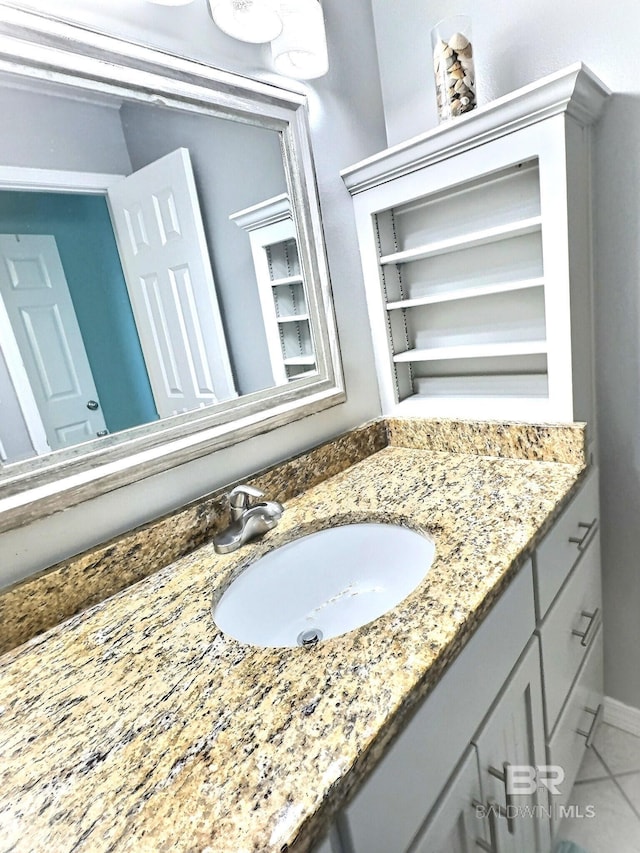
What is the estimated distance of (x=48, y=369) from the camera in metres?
0.78

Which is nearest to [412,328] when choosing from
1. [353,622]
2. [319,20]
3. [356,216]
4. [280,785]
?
[356,216]

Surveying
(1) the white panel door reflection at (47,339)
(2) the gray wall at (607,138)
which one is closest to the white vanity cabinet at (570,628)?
(2) the gray wall at (607,138)

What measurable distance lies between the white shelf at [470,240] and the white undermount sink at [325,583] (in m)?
0.74

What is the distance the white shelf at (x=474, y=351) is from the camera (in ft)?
3.83

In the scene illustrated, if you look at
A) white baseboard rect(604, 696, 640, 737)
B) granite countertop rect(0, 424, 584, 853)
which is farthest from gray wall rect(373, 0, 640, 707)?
granite countertop rect(0, 424, 584, 853)

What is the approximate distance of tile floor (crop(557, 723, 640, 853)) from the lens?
117 cm

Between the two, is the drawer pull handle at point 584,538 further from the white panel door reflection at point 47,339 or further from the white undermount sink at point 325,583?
the white panel door reflection at point 47,339

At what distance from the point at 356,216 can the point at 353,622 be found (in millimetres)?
1088

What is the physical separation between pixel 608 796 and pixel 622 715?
244 millimetres

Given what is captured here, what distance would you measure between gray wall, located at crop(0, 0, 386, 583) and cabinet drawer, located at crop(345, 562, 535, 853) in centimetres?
62

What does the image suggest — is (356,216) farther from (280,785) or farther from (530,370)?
(280,785)

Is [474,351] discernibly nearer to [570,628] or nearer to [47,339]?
[570,628]

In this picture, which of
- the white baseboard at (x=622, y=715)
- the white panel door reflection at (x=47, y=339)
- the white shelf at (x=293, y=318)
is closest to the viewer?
the white panel door reflection at (x=47, y=339)

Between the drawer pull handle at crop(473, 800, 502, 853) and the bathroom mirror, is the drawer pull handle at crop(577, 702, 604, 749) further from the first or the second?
the bathroom mirror
